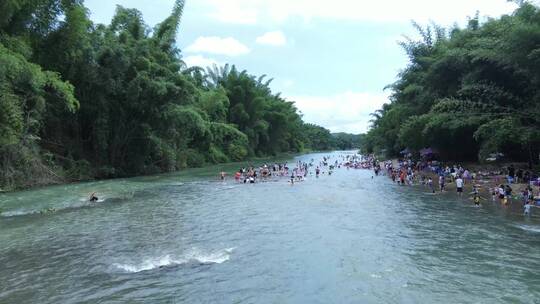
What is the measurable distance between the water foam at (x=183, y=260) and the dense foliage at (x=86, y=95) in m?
11.7

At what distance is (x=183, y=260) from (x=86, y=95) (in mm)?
26726

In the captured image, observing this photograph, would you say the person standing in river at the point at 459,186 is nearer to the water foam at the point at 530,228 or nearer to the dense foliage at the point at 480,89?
the dense foliage at the point at 480,89

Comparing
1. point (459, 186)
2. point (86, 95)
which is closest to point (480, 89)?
point (459, 186)

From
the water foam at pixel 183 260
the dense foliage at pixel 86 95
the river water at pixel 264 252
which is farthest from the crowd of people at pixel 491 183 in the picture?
the dense foliage at pixel 86 95

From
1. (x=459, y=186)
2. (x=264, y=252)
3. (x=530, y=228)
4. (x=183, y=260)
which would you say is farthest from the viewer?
(x=459, y=186)

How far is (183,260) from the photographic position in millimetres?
13891

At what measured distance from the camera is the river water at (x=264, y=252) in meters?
11.2

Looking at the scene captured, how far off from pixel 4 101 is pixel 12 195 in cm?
761

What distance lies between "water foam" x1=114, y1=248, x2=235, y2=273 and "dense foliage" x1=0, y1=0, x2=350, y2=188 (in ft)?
38.3

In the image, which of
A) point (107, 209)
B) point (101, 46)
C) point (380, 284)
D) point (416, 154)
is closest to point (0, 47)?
point (107, 209)

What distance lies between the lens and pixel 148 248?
15258 millimetres

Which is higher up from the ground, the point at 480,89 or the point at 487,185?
the point at 480,89

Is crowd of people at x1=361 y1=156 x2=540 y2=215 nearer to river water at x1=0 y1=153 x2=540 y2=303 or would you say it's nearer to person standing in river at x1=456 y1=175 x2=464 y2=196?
person standing in river at x1=456 y1=175 x2=464 y2=196

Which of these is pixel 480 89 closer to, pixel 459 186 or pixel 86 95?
pixel 459 186
